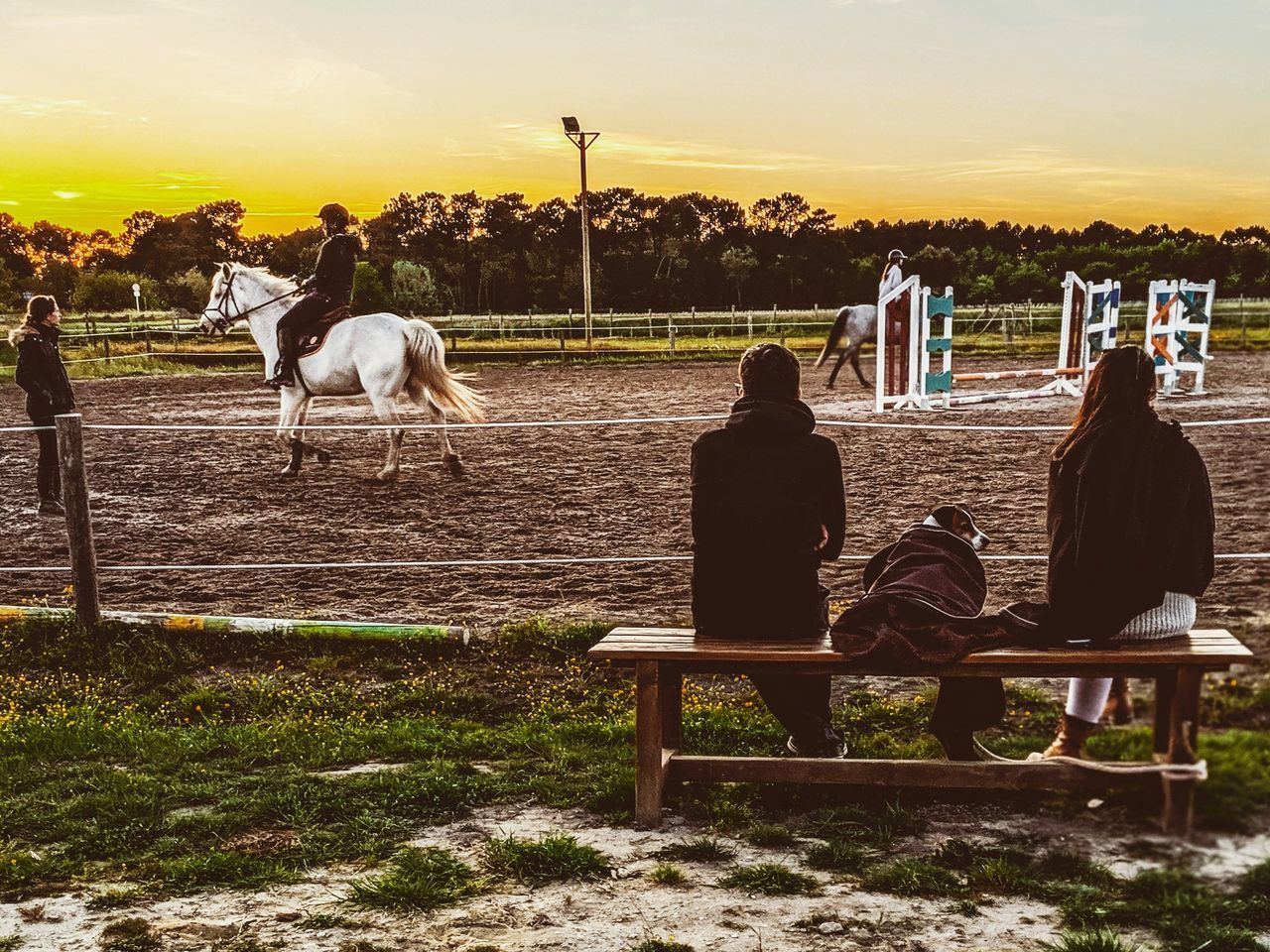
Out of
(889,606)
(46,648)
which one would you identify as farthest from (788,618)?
(46,648)

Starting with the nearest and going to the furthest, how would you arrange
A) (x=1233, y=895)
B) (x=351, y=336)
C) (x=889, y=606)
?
(x=1233, y=895)
(x=889, y=606)
(x=351, y=336)

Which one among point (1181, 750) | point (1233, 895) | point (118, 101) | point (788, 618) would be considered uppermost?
point (118, 101)

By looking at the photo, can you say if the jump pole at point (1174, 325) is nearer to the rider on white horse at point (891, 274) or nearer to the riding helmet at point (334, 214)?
the rider on white horse at point (891, 274)

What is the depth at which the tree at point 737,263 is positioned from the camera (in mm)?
8453

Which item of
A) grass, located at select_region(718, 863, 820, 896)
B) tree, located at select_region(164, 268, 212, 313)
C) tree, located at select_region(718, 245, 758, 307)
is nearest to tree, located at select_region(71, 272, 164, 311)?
tree, located at select_region(164, 268, 212, 313)

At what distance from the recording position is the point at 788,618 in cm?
291

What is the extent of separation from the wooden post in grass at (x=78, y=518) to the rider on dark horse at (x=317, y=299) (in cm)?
445

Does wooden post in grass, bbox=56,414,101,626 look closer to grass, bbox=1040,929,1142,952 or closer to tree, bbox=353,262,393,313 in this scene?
grass, bbox=1040,929,1142,952

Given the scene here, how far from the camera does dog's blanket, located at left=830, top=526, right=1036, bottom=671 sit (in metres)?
2.61

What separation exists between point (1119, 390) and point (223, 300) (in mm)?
8840

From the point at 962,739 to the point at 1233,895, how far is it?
5.94ft

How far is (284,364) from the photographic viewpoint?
9.31 meters

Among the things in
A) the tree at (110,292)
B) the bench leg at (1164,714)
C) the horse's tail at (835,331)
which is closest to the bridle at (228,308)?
the tree at (110,292)

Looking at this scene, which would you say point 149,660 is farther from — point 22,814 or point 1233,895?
point 1233,895
